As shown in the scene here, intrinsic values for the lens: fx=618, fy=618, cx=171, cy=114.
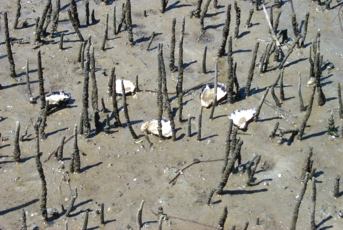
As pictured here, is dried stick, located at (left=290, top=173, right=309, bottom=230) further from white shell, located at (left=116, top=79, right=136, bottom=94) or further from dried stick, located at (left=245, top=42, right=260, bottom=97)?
white shell, located at (left=116, top=79, right=136, bottom=94)

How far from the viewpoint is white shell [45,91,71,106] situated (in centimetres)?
673

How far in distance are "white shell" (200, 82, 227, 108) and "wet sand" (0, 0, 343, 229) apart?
0.11 m

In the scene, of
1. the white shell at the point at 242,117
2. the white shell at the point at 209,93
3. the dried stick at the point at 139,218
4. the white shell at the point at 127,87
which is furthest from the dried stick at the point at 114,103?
the dried stick at the point at 139,218

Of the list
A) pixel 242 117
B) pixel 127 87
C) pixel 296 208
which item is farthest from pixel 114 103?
pixel 296 208

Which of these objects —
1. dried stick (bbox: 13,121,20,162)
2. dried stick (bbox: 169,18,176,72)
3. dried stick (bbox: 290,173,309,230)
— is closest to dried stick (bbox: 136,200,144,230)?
dried stick (bbox: 290,173,309,230)

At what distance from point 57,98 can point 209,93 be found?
1.68 metres

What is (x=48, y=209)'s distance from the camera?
5.66 metres

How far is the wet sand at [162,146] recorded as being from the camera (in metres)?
5.75

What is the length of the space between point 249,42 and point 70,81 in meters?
2.33

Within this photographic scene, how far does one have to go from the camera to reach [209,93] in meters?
6.93

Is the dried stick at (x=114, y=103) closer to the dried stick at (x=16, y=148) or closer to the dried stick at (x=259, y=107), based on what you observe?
the dried stick at (x=16, y=148)

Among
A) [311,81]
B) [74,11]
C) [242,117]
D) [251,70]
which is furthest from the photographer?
[74,11]

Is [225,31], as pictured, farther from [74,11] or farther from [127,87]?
[74,11]

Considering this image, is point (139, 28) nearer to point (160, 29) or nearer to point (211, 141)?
point (160, 29)
